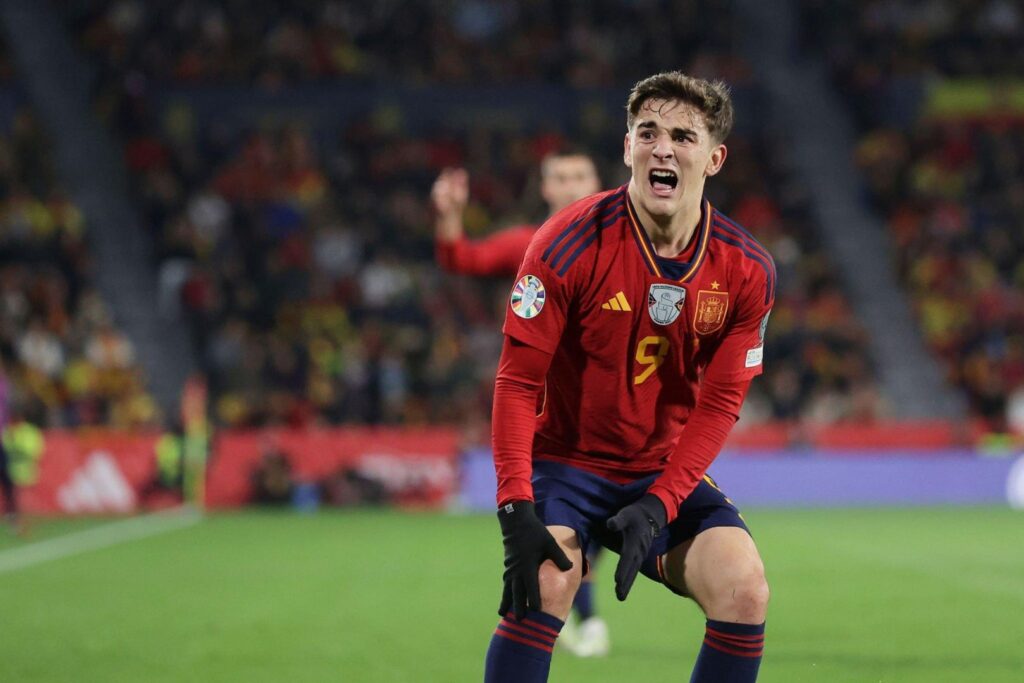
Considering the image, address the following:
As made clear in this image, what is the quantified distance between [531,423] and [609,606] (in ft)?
16.4

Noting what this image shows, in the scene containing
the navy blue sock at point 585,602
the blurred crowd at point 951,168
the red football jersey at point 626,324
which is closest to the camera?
the red football jersey at point 626,324

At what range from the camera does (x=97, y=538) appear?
545 inches

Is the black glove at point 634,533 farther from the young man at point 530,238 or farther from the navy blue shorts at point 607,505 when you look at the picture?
the young man at point 530,238

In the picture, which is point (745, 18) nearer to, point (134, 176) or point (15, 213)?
point (134, 176)

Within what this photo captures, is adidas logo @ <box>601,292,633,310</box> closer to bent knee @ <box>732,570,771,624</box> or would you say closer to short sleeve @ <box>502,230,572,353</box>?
short sleeve @ <box>502,230,572,353</box>

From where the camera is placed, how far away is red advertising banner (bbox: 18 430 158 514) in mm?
16719

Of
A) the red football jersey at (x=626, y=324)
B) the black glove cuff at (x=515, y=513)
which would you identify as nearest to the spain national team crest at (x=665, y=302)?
the red football jersey at (x=626, y=324)

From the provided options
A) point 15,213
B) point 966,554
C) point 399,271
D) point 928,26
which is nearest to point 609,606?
point 966,554

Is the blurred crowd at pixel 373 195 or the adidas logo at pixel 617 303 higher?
the blurred crowd at pixel 373 195


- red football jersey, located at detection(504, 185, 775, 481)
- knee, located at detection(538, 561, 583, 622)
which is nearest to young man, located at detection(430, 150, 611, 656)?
red football jersey, located at detection(504, 185, 775, 481)

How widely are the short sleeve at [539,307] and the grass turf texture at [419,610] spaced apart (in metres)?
2.62

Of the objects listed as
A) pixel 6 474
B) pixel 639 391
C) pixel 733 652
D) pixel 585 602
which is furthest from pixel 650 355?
pixel 6 474

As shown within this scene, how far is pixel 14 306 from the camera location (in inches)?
732

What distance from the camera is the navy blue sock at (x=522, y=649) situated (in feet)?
13.9
